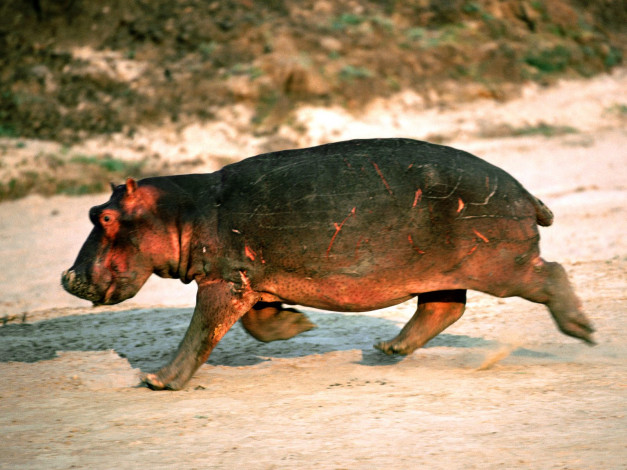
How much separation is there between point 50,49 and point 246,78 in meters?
3.86

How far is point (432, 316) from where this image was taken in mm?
5844

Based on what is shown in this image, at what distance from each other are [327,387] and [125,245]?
5.28 ft

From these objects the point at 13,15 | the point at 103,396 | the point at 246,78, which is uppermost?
the point at 13,15

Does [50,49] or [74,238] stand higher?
[50,49]

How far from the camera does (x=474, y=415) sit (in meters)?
4.47

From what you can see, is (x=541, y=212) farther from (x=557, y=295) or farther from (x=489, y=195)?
(x=557, y=295)

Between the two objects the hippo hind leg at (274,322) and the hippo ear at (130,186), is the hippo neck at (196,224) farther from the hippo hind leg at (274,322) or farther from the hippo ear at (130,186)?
the hippo hind leg at (274,322)

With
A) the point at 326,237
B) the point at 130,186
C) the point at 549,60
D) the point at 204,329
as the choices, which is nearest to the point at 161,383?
the point at 204,329

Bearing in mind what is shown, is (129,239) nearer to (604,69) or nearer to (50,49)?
(50,49)

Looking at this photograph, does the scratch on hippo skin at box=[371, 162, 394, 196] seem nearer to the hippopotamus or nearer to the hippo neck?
the hippopotamus

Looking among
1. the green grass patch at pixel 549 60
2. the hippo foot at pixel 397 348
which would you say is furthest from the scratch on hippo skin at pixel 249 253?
the green grass patch at pixel 549 60

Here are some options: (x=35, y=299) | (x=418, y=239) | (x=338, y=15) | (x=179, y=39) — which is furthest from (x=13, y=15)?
(x=418, y=239)

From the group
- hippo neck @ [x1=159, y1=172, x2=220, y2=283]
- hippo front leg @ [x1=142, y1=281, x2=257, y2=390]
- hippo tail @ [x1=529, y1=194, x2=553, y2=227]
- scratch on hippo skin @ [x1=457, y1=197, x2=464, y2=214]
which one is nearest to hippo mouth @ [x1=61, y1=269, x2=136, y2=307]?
hippo neck @ [x1=159, y1=172, x2=220, y2=283]

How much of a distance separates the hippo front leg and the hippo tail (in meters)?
1.92
